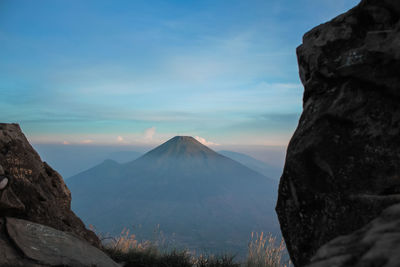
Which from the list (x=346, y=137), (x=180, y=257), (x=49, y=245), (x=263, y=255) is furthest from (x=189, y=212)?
(x=346, y=137)

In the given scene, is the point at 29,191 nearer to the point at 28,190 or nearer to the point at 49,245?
the point at 28,190

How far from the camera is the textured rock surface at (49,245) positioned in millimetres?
4555

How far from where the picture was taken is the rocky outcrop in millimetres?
3189

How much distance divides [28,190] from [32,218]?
52cm

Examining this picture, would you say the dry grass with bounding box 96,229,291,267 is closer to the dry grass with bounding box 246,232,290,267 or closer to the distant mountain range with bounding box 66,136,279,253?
the dry grass with bounding box 246,232,290,267

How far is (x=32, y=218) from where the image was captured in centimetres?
519

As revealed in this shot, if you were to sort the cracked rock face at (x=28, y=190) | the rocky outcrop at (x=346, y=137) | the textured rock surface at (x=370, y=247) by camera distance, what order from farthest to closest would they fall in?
the cracked rock face at (x=28, y=190), the rocky outcrop at (x=346, y=137), the textured rock surface at (x=370, y=247)

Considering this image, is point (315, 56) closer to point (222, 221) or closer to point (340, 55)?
point (340, 55)

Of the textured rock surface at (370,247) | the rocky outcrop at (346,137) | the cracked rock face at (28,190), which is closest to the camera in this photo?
the textured rock surface at (370,247)

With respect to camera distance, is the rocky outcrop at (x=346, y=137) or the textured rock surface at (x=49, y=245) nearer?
the rocky outcrop at (x=346, y=137)

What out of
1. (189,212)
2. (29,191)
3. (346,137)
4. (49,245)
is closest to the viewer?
(346,137)

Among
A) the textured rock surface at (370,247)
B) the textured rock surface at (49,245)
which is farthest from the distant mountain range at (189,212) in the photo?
the textured rock surface at (370,247)

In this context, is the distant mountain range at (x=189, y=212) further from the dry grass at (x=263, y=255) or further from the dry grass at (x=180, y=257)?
the dry grass at (x=263, y=255)

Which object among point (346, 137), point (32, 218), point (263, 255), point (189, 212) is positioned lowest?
point (189, 212)
